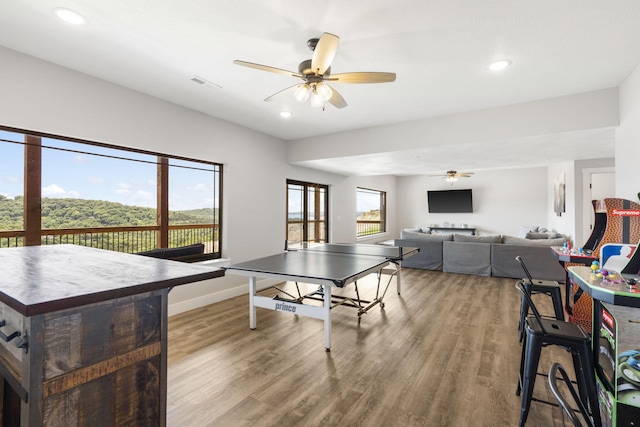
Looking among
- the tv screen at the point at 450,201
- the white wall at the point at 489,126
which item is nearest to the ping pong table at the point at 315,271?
the white wall at the point at 489,126

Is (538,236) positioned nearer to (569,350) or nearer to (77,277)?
(569,350)

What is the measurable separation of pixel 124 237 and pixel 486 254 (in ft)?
20.5

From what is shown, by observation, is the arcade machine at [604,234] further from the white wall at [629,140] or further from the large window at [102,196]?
the large window at [102,196]

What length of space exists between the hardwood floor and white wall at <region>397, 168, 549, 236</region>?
6.49 m

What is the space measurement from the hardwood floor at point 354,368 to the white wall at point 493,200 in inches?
256

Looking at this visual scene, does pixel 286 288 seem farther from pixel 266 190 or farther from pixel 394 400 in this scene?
pixel 394 400

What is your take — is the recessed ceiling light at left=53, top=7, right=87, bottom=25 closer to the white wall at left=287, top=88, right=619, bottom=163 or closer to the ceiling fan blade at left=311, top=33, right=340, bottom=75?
the ceiling fan blade at left=311, top=33, right=340, bottom=75

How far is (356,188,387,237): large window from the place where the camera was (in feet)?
31.0

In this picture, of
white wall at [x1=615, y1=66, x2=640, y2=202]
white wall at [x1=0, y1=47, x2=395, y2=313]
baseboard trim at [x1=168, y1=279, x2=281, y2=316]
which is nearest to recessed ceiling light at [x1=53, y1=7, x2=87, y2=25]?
white wall at [x1=0, y1=47, x2=395, y2=313]

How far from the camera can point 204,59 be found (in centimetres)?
274

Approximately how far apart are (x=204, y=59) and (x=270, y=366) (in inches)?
111

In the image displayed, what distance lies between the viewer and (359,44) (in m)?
2.46

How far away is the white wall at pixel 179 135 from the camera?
273 centimetres

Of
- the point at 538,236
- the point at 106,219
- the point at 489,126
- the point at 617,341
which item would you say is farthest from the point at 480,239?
the point at 106,219
